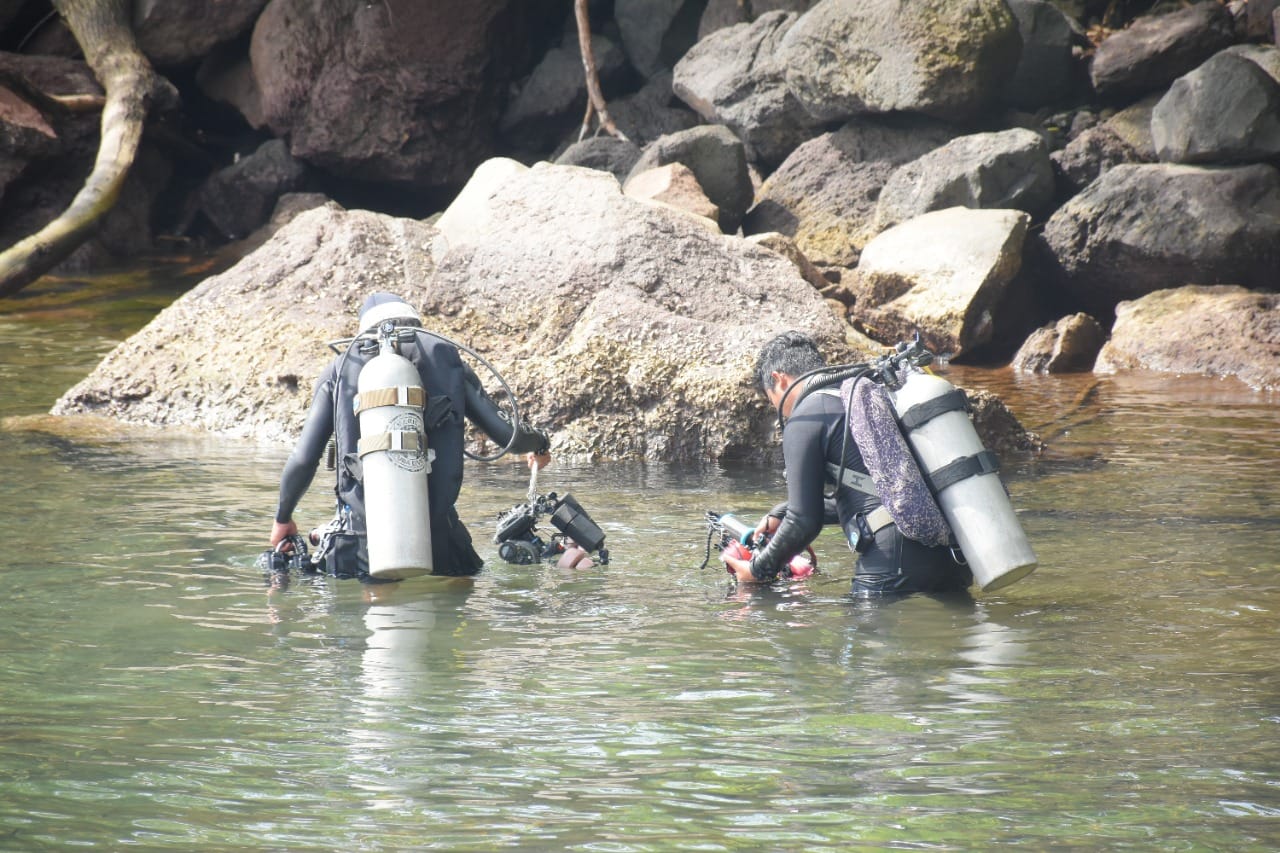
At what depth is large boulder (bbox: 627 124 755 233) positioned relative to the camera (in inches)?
658

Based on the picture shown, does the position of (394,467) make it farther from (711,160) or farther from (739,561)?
(711,160)

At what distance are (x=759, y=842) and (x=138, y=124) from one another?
17958 millimetres

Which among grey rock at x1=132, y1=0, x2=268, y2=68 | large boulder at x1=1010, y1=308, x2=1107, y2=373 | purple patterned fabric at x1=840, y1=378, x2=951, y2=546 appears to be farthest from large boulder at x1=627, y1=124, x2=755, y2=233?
purple patterned fabric at x1=840, y1=378, x2=951, y2=546

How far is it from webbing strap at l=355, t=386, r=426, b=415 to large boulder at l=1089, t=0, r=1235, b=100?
45.8 feet

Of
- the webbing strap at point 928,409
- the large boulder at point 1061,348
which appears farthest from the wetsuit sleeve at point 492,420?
the large boulder at point 1061,348

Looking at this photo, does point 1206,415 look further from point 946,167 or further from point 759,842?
point 759,842

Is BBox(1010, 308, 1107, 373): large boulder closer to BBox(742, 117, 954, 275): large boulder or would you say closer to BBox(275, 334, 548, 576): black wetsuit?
BBox(742, 117, 954, 275): large boulder

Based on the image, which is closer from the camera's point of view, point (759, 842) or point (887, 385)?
point (759, 842)

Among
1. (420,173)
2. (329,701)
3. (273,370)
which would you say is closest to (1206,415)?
(273,370)

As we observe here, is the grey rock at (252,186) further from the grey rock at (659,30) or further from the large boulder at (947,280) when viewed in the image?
the large boulder at (947,280)

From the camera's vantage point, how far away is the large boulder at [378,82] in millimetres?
21156

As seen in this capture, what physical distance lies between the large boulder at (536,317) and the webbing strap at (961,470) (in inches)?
155

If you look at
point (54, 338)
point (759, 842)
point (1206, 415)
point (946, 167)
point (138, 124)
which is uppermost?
point (138, 124)

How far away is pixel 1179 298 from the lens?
14.1m
